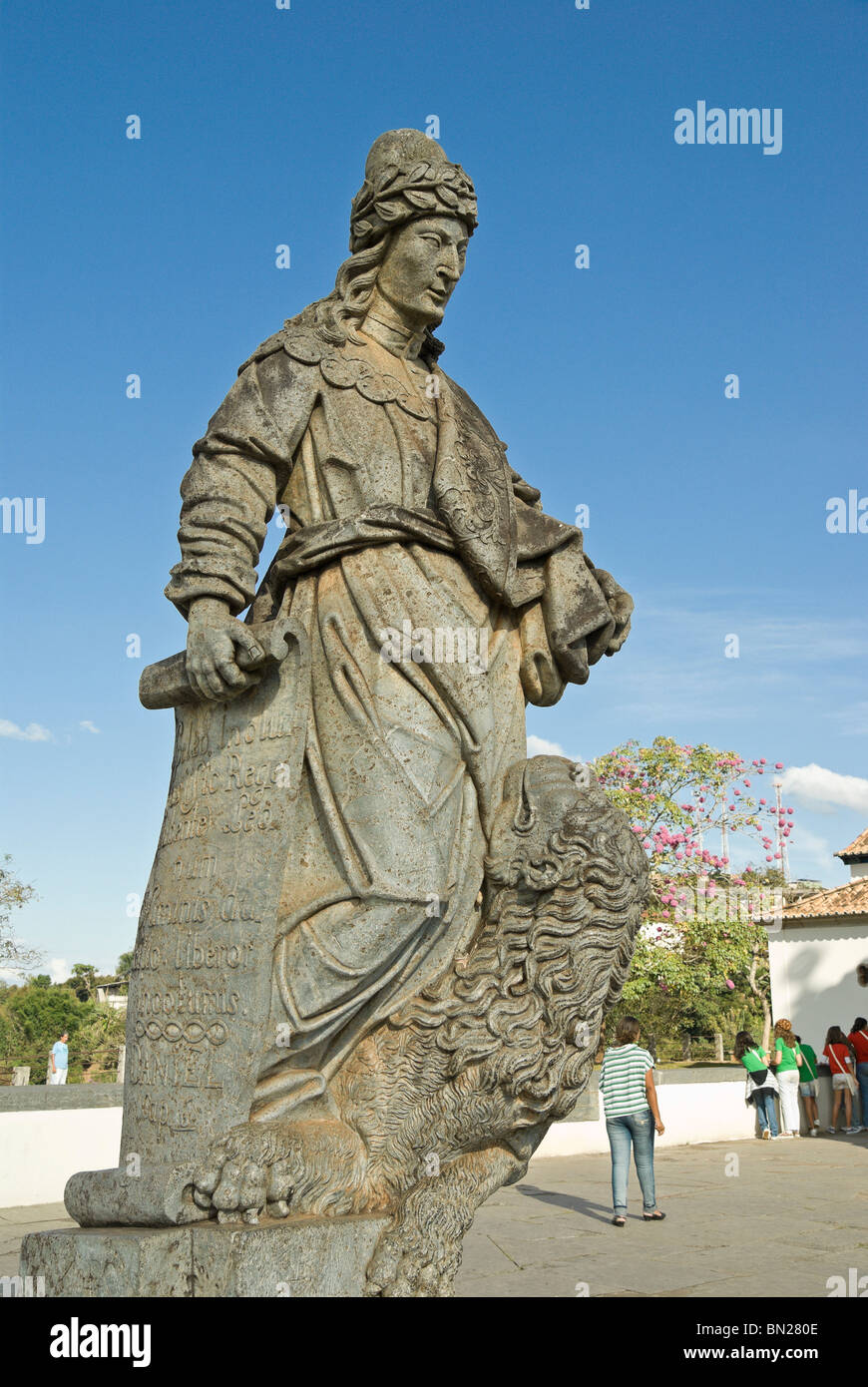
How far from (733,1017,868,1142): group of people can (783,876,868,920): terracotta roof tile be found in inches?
279

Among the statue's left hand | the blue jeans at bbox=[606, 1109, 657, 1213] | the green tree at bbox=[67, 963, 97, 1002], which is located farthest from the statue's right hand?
the green tree at bbox=[67, 963, 97, 1002]

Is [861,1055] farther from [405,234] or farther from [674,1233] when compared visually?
[405,234]

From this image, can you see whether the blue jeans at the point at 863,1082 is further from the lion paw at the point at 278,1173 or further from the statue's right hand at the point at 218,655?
the statue's right hand at the point at 218,655

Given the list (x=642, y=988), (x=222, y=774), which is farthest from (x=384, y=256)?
(x=642, y=988)

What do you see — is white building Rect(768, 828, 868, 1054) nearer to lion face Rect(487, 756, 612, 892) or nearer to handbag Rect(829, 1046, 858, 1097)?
handbag Rect(829, 1046, 858, 1097)

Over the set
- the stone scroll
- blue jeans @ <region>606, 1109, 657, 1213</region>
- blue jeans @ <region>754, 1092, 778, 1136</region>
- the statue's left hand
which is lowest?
blue jeans @ <region>754, 1092, 778, 1136</region>

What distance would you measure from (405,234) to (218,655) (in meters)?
1.48

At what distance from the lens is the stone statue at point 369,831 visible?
2.98 metres

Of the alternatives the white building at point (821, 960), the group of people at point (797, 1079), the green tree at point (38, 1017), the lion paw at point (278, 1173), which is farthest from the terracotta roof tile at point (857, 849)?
the lion paw at point (278, 1173)

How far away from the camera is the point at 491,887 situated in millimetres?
3359

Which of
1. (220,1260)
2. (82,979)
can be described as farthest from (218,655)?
(82,979)

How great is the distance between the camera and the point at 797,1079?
46.9 feet

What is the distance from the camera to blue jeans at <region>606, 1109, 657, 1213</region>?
764 centimetres

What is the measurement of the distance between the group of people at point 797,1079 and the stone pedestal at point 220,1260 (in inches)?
459
